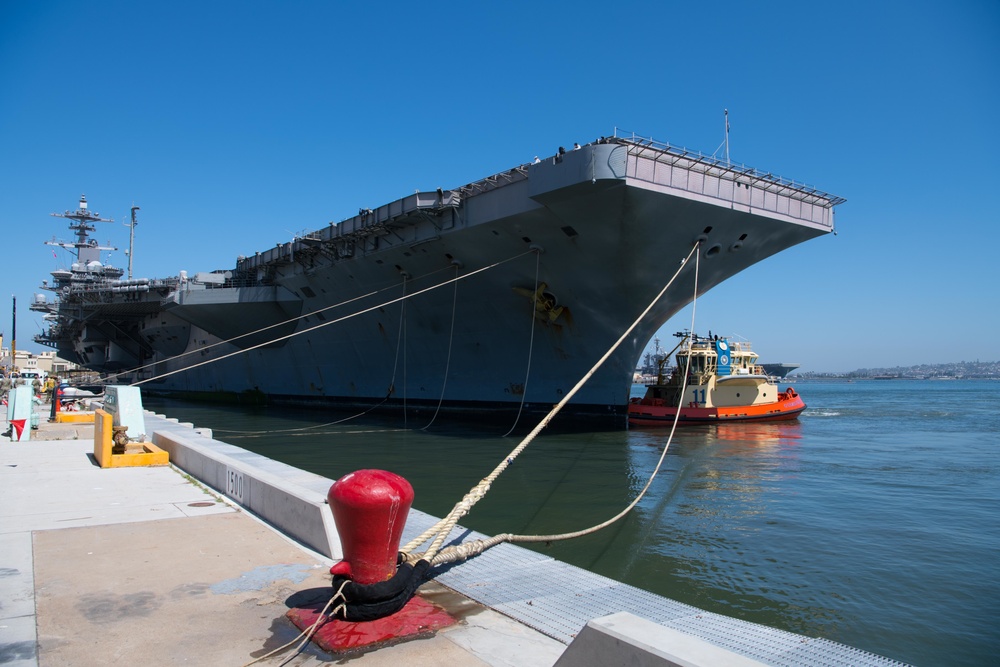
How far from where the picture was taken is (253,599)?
11.0ft

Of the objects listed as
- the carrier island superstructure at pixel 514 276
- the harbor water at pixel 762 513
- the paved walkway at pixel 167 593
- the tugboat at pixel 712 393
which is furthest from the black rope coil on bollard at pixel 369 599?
the tugboat at pixel 712 393

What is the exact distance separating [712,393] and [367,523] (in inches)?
824

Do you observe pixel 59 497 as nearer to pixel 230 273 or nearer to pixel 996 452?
pixel 996 452

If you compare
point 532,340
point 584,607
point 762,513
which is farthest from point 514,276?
point 584,607

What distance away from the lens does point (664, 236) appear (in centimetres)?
1359

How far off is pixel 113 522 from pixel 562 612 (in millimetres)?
3723

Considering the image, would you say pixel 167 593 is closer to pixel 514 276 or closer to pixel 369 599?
pixel 369 599

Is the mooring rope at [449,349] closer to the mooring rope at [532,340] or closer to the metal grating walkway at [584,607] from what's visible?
the mooring rope at [532,340]

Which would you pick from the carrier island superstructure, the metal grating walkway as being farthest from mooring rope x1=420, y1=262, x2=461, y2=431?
the metal grating walkway

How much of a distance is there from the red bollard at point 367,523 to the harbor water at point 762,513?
299 cm

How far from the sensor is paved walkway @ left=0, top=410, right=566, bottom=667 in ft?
8.96

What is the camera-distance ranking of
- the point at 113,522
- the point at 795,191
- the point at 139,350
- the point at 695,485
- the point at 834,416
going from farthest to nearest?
1. the point at 139,350
2. the point at 834,416
3. the point at 795,191
4. the point at 695,485
5. the point at 113,522

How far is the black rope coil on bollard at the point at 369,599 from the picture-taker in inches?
120

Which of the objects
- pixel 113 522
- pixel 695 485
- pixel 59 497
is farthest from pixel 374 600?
pixel 695 485
